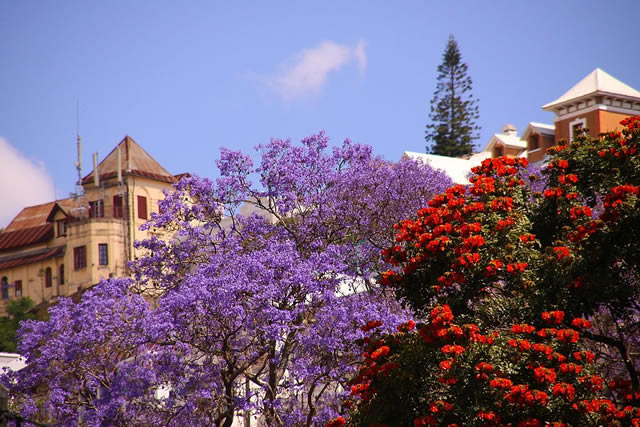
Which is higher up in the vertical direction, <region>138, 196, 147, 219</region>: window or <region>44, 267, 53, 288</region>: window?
<region>138, 196, 147, 219</region>: window

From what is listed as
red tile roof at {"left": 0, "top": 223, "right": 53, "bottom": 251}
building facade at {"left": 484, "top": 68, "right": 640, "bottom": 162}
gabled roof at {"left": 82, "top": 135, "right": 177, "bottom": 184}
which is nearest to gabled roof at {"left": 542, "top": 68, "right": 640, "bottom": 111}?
building facade at {"left": 484, "top": 68, "right": 640, "bottom": 162}

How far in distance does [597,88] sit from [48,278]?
4240 cm

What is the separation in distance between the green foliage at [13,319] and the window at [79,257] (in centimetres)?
446

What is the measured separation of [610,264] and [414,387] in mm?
3153

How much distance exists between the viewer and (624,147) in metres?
14.4

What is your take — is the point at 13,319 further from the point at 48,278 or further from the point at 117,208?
the point at 117,208

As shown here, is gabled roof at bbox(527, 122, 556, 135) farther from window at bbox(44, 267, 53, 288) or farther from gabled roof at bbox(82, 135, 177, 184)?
window at bbox(44, 267, 53, 288)

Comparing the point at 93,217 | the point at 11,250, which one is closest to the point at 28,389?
the point at 93,217

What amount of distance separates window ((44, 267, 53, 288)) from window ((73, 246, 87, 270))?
3.07 m

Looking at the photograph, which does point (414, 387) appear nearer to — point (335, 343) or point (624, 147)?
point (624, 147)

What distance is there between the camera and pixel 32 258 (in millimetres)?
74938

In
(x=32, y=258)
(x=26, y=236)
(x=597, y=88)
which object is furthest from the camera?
(x=26, y=236)

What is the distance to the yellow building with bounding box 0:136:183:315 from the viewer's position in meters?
70.2

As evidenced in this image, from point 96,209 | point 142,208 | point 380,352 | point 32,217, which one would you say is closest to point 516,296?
point 380,352
